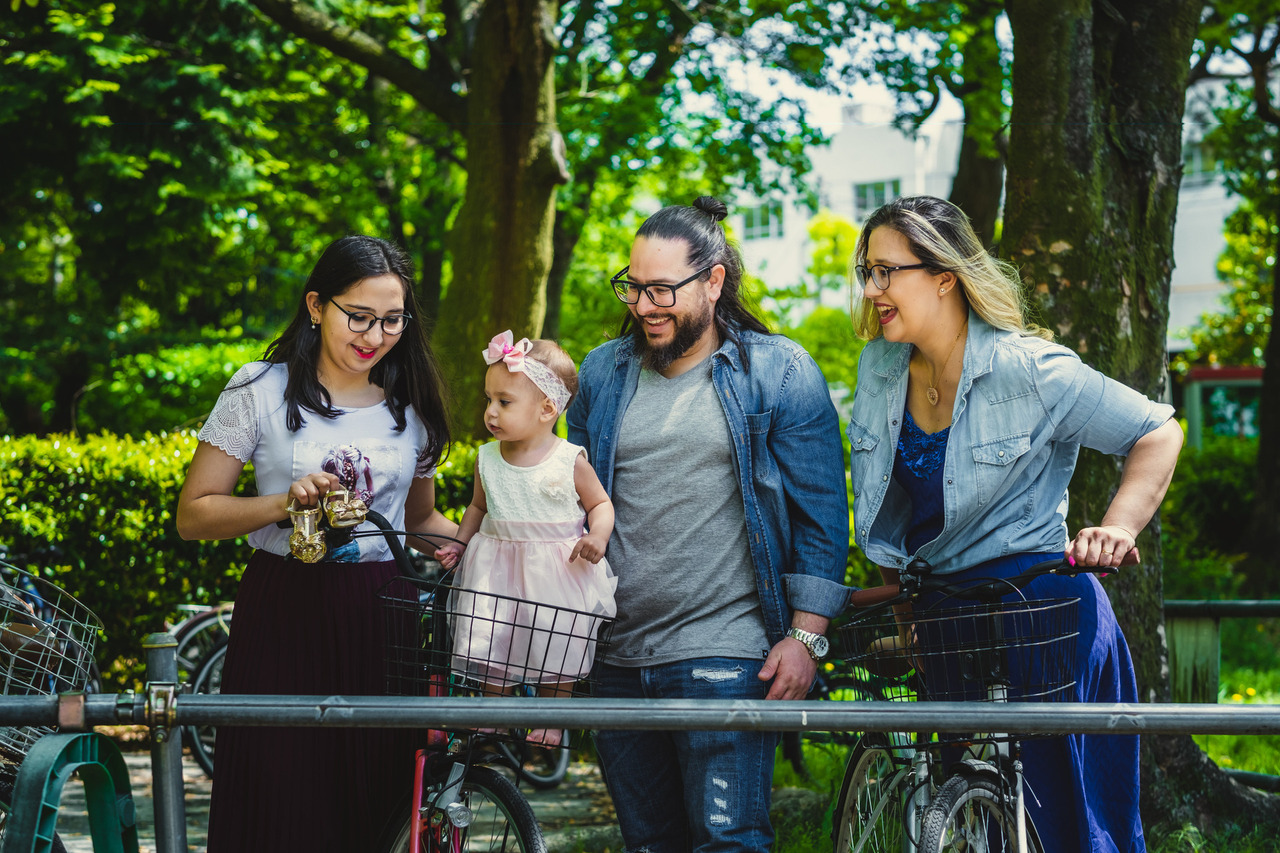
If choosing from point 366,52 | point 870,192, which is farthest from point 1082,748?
point 870,192

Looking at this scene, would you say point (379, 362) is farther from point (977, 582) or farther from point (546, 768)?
point (546, 768)

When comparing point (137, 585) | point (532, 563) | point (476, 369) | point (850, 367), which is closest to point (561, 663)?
point (532, 563)

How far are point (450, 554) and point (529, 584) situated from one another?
0.29 metres

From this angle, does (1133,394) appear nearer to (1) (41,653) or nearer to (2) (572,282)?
(1) (41,653)

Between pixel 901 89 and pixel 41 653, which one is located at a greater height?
pixel 901 89

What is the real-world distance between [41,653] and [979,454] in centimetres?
213

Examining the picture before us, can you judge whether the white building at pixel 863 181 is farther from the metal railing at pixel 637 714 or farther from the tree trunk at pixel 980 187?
the metal railing at pixel 637 714

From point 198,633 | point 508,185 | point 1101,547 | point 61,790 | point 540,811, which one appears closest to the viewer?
point 61,790

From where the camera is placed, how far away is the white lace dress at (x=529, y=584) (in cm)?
247

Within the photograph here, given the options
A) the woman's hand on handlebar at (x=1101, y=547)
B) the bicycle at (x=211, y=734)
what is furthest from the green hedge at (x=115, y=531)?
the woman's hand on handlebar at (x=1101, y=547)

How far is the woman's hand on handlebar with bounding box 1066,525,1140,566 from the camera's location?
7.66 ft

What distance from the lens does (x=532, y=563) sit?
261cm

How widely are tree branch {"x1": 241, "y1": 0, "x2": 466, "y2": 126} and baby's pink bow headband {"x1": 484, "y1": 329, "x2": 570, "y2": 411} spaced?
7.47m

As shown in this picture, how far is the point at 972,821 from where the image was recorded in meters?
2.57
